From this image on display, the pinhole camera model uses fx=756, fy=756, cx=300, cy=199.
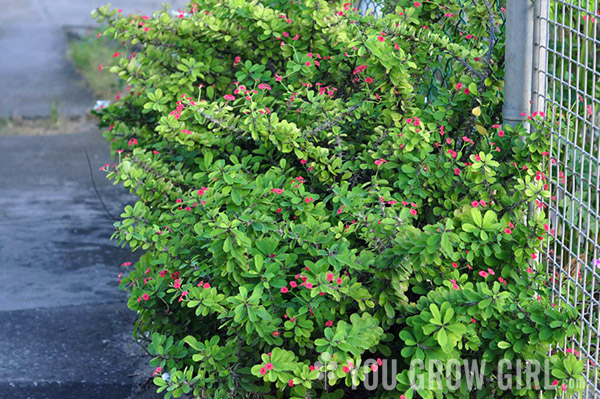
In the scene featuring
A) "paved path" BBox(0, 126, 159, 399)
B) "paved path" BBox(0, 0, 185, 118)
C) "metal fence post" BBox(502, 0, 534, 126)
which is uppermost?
"paved path" BBox(0, 0, 185, 118)

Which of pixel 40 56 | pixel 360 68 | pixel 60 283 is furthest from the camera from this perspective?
pixel 40 56

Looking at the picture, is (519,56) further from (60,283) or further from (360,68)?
(60,283)

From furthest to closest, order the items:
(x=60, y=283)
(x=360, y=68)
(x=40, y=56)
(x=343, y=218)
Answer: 1. (x=40, y=56)
2. (x=60, y=283)
3. (x=360, y=68)
4. (x=343, y=218)

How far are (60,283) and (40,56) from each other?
7.15m

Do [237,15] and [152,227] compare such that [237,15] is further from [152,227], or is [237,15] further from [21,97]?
[21,97]

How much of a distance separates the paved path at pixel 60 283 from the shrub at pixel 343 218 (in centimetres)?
96

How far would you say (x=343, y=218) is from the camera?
2.63m

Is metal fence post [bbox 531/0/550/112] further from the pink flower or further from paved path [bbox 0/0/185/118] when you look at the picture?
paved path [bbox 0/0/185/118]

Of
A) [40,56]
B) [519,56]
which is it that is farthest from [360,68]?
[40,56]

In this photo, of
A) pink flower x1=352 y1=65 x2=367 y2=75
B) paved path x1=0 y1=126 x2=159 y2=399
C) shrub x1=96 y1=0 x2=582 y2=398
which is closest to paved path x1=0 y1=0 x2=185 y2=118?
paved path x1=0 y1=126 x2=159 y2=399

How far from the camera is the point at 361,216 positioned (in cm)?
258

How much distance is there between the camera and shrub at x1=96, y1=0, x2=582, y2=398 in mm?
2383

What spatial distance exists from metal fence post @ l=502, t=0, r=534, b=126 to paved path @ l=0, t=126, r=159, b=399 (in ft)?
7.23

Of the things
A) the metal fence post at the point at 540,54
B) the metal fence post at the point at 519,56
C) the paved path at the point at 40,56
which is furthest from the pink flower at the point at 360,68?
the paved path at the point at 40,56
